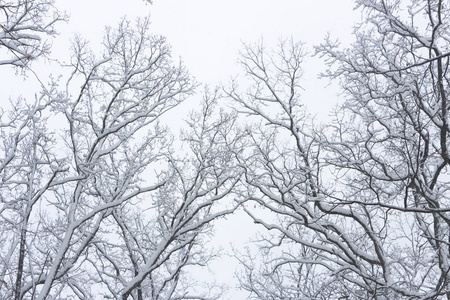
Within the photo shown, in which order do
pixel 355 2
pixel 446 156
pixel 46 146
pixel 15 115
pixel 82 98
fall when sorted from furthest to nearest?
pixel 15 115 → pixel 82 98 → pixel 46 146 → pixel 355 2 → pixel 446 156

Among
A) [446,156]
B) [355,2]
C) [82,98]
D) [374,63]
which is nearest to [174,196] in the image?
[82,98]

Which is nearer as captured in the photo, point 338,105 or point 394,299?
point 394,299

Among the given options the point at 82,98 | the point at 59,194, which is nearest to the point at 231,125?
the point at 82,98

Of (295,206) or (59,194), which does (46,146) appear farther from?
(295,206)

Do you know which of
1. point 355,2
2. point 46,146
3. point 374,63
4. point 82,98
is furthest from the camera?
point 82,98

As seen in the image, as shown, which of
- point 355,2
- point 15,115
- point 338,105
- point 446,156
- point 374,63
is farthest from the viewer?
point 15,115

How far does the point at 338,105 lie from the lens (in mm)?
9062

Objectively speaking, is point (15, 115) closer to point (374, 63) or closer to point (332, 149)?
point (332, 149)

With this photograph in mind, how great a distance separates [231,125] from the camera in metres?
13.9

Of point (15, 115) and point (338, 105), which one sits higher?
point (15, 115)

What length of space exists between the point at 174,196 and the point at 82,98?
4435 millimetres

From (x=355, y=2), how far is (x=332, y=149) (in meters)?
3.23

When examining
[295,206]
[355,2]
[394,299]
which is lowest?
[394,299]

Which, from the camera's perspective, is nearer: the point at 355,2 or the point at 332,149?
the point at 355,2
